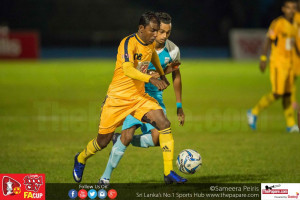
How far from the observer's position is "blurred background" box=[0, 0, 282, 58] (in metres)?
37.3

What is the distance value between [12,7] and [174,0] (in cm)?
1026

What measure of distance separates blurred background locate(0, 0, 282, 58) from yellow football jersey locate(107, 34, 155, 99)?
1096 inches

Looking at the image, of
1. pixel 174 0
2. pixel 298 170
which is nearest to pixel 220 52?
pixel 174 0

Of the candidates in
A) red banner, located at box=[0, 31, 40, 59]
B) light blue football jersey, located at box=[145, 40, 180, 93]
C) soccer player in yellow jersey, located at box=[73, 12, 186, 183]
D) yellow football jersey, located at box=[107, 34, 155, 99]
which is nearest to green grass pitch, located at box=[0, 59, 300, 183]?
soccer player in yellow jersey, located at box=[73, 12, 186, 183]

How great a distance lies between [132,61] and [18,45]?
81.7 ft

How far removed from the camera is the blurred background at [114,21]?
37344mm

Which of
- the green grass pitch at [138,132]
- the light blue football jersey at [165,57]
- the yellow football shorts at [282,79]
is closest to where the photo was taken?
the light blue football jersey at [165,57]

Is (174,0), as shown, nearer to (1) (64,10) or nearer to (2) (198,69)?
(1) (64,10)

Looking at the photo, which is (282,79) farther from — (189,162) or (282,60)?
(189,162)

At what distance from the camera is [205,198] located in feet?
21.7

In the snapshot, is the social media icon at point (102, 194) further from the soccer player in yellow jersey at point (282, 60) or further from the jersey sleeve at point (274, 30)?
Result: the jersey sleeve at point (274, 30)

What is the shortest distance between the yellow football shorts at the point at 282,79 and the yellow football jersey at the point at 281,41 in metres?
0.10

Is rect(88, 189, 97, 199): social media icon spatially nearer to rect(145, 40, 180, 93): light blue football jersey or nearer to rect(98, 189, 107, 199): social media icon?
rect(98, 189, 107, 199): social media icon

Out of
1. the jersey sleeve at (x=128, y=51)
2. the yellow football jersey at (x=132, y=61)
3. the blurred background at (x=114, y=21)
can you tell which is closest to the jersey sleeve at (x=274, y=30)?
the yellow football jersey at (x=132, y=61)
